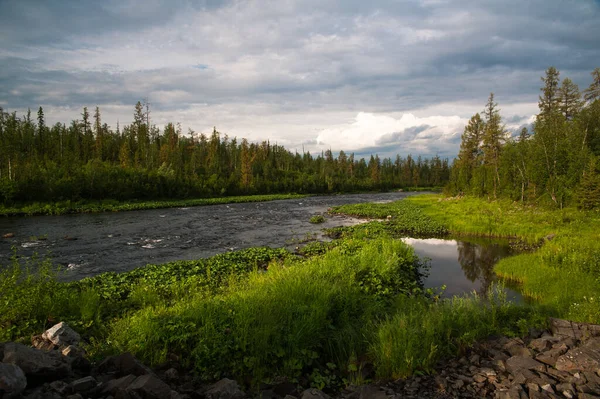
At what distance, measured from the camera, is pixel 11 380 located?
13.4 ft

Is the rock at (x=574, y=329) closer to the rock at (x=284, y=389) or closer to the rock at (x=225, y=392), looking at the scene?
the rock at (x=284, y=389)

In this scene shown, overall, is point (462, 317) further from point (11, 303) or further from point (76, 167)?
point (76, 167)

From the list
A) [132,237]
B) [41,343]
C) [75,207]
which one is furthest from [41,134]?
[41,343]

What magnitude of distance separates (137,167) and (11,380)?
223 feet

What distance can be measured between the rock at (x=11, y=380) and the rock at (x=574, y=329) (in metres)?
9.57

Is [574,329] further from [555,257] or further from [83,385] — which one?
[555,257]

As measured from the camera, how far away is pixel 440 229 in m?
27.2

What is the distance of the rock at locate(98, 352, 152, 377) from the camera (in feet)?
17.9

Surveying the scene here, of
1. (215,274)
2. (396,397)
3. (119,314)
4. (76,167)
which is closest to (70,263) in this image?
(215,274)

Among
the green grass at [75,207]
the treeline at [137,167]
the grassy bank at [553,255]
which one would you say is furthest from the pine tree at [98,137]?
the grassy bank at [553,255]

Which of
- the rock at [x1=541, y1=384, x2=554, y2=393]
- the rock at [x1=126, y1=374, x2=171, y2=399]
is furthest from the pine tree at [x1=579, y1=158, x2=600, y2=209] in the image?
the rock at [x1=126, y1=374, x2=171, y2=399]

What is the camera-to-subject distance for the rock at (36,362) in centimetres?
470

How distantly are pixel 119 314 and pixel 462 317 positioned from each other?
30.5 feet

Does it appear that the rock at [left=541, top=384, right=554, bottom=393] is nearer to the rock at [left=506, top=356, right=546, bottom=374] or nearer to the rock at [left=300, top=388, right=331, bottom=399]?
the rock at [left=506, top=356, right=546, bottom=374]
